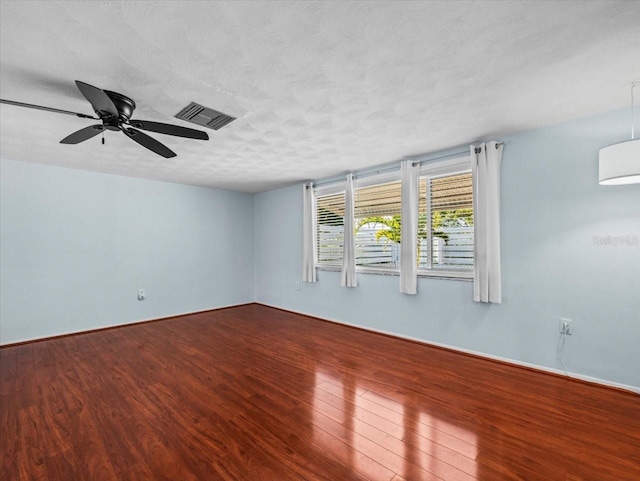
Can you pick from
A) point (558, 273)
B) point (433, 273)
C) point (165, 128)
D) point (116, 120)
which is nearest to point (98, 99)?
point (116, 120)

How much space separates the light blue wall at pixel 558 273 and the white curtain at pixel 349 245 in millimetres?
1105

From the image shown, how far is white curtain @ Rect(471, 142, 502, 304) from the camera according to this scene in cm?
318

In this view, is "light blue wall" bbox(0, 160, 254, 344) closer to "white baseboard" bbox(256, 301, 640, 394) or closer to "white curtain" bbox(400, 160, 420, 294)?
"white baseboard" bbox(256, 301, 640, 394)

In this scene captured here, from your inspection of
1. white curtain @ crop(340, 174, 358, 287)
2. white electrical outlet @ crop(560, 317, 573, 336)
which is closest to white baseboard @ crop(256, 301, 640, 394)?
white electrical outlet @ crop(560, 317, 573, 336)

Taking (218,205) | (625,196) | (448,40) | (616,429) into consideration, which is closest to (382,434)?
→ (616,429)

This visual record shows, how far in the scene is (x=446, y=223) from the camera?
12.1 ft

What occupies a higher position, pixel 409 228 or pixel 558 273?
pixel 409 228

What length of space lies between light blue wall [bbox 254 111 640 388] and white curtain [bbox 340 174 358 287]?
3.62ft

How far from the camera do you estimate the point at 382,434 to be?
1997mm

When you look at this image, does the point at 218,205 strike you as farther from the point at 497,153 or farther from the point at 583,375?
the point at 583,375

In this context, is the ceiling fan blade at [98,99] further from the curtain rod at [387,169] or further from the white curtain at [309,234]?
the white curtain at [309,234]

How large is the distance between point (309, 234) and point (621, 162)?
3968mm

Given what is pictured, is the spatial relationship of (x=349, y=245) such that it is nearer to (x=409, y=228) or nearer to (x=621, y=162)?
(x=409, y=228)

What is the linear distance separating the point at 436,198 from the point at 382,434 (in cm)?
278
